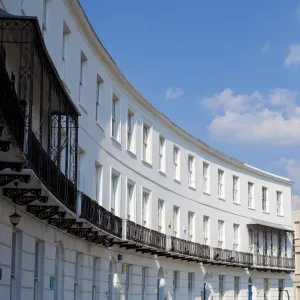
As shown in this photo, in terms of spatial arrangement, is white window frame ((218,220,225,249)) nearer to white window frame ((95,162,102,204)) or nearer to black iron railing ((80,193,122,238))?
black iron railing ((80,193,122,238))

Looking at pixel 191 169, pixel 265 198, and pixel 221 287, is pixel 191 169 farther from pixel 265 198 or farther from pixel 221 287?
pixel 265 198

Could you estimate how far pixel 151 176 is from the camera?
3431cm

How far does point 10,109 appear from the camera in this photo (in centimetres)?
1205

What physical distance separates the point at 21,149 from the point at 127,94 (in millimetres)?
18755

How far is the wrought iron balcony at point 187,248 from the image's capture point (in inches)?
1399

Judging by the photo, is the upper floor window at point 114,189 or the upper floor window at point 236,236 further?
the upper floor window at point 236,236

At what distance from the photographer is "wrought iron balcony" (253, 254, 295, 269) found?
4665cm

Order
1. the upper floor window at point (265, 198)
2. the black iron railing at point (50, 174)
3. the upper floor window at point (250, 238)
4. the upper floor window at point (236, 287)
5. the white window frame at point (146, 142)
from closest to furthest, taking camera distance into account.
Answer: the black iron railing at point (50, 174), the white window frame at point (146, 142), the upper floor window at point (236, 287), the upper floor window at point (250, 238), the upper floor window at point (265, 198)

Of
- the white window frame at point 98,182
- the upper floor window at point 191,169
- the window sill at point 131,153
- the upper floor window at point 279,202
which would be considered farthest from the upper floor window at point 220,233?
the white window frame at point 98,182

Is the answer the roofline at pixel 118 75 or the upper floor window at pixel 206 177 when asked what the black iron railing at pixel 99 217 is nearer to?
the roofline at pixel 118 75

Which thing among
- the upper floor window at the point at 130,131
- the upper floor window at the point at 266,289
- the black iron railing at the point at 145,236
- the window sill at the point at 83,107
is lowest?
the upper floor window at the point at 266,289

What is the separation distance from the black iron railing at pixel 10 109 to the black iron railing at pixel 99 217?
9559 mm

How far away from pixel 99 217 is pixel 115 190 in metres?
4.63

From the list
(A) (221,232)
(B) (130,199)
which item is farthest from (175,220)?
(A) (221,232)
